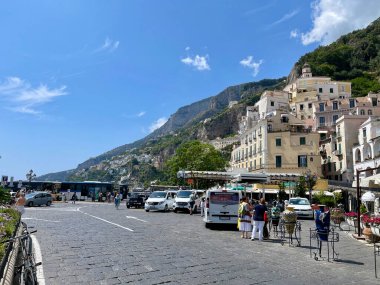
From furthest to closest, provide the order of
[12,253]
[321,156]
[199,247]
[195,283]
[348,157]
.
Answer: [321,156]
[348,157]
[199,247]
[12,253]
[195,283]

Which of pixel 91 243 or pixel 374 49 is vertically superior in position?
pixel 374 49

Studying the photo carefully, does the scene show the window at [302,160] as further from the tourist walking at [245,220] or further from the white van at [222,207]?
the tourist walking at [245,220]

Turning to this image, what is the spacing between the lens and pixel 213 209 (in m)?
18.7

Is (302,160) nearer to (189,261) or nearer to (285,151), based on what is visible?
(285,151)

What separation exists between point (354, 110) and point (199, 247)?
6843 cm

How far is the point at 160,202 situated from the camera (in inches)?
1235

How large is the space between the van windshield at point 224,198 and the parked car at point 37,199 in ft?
82.7

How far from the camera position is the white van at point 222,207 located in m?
18.6

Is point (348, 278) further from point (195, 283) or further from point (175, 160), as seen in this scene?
point (175, 160)

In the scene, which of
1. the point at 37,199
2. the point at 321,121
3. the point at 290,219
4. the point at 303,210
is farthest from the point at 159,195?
the point at 321,121

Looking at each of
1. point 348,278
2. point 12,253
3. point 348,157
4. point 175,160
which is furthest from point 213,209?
point 175,160

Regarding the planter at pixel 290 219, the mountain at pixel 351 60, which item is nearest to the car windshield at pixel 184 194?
the planter at pixel 290 219

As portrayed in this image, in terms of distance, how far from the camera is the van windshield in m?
18.8

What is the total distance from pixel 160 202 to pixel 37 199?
14.7 metres
